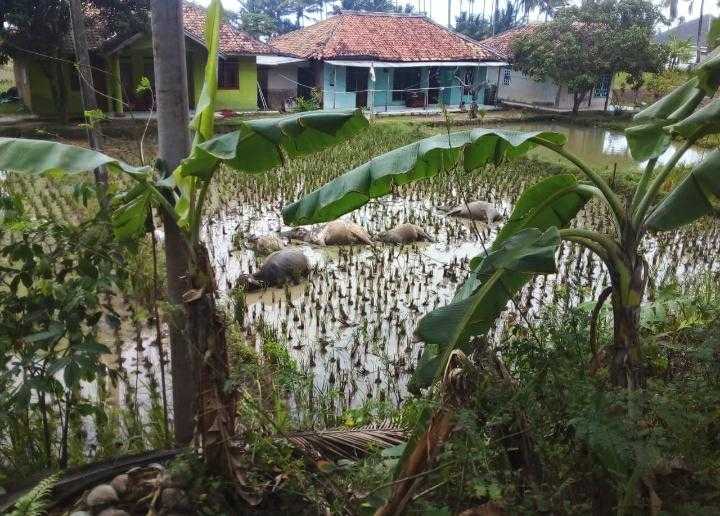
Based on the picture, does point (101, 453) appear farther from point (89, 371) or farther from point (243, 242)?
point (243, 242)

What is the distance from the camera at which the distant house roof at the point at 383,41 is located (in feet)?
68.5

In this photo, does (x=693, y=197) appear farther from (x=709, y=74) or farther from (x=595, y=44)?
(x=595, y=44)

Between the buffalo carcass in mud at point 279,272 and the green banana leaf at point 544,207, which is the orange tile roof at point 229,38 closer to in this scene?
the buffalo carcass in mud at point 279,272

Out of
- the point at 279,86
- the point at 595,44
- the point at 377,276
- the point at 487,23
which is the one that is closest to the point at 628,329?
the point at 377,276

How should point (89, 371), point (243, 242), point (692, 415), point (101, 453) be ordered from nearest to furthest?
1. point (692, 415)
2. point (89, 371)
3. point (101, 453)
4. point (243, 242)

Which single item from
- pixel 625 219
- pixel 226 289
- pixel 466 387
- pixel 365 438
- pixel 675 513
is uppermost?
pixel 625 219

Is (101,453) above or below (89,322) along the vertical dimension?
below

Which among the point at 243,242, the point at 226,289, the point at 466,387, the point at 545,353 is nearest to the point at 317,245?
the point at 243,242

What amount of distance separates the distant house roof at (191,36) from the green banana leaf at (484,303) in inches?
522

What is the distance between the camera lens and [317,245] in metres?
7.91

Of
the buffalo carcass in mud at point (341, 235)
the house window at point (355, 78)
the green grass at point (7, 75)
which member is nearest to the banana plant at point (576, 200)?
the buffalo carcass in mud at point (341, 235)

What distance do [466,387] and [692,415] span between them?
0.93 m

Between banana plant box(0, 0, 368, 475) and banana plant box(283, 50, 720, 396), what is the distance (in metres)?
0.36

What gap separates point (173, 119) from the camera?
2.89 m
